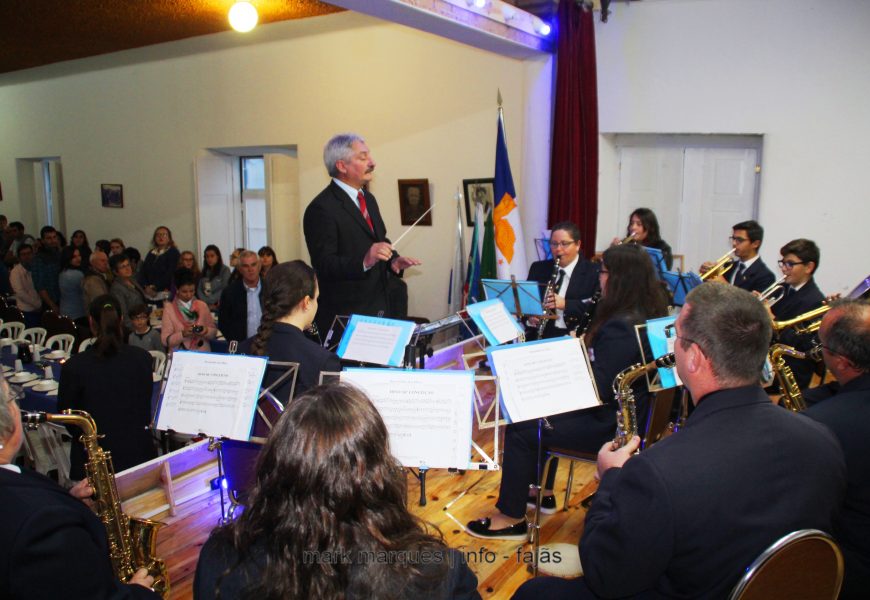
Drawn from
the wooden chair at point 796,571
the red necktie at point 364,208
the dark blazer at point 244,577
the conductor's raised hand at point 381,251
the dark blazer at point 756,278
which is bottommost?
the wooden chair at point 796,571

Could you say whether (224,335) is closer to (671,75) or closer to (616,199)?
(616,199)

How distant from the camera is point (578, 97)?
6332mm

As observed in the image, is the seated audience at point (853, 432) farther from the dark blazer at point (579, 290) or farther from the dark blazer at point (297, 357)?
the dark blazer at point (579, 290)

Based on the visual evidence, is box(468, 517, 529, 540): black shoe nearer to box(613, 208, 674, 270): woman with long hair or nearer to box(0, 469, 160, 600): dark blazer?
box(0, 469, 160, 600): dark blazer

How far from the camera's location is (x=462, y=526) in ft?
11.2

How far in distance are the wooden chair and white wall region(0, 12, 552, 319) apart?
5.42 metres

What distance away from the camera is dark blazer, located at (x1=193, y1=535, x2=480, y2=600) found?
1279 mm

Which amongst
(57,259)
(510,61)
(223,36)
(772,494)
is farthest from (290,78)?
(772,494)

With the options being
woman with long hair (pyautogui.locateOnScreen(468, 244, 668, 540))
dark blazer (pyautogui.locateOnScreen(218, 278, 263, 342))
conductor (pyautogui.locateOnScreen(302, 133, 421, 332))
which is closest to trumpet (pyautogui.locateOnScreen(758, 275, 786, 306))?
woman with long hair (pyautogui.locateOnScreen(468, 244, 668, 540))

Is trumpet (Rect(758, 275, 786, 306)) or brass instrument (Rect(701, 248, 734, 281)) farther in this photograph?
brass instrument (Rect(701, 248, 734, 281))

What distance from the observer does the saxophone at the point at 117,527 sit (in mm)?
2385

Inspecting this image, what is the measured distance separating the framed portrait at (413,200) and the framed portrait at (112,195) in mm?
4865

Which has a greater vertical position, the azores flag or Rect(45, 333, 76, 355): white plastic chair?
the azores flag

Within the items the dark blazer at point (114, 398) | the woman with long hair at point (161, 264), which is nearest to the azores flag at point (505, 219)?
the dark blazer at point (114, 398)
